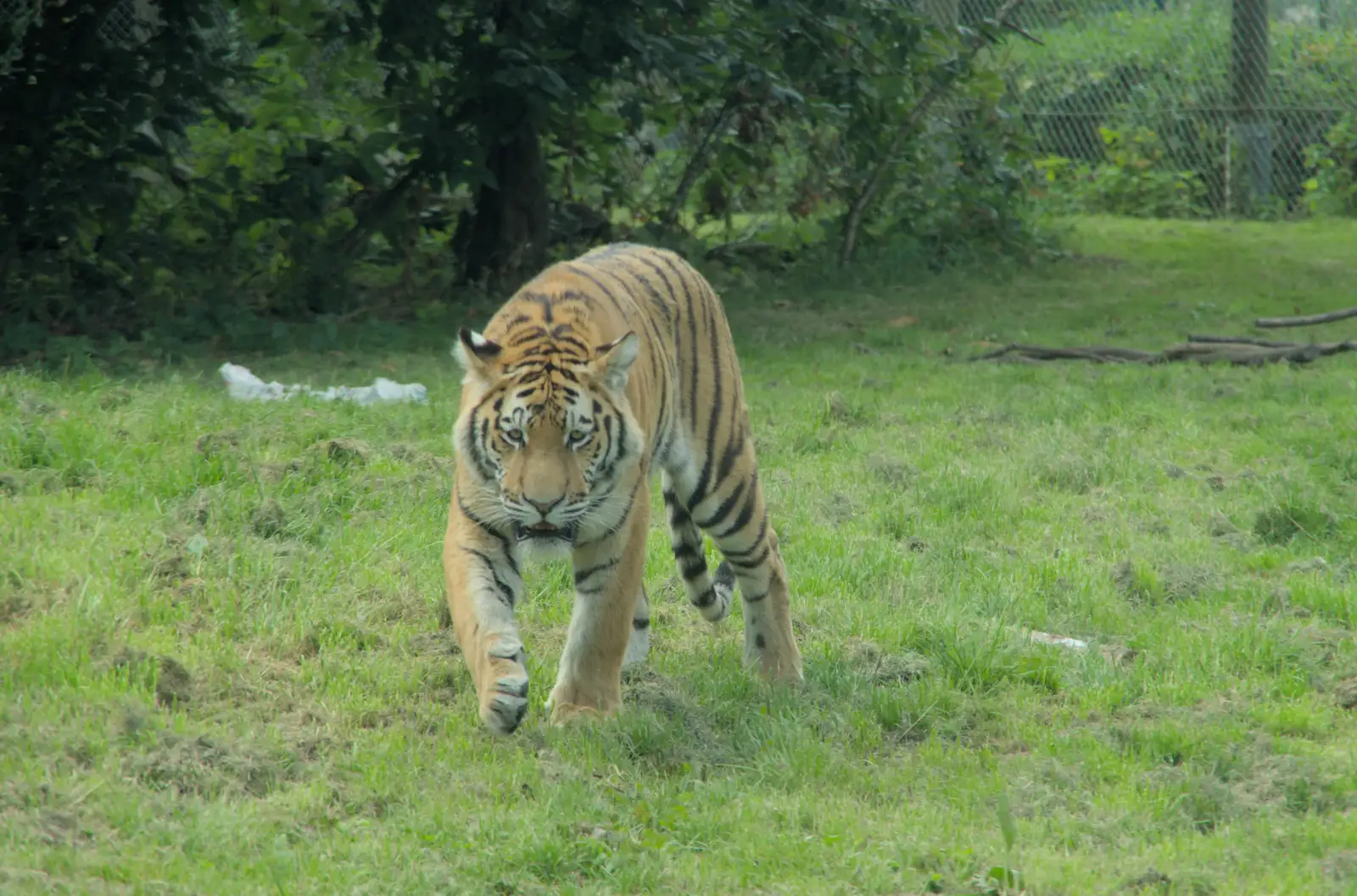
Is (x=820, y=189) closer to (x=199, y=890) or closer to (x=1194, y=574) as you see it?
(x=1194, y=574)

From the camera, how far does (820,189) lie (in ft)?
42.4

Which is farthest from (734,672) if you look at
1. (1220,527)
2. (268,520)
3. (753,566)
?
(1220,527)

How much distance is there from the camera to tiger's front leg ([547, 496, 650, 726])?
440 cm

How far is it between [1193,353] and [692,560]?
18.1 feet

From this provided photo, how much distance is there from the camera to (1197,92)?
1627 cm

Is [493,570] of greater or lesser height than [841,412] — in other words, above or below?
above

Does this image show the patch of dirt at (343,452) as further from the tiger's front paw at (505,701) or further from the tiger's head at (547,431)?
the tiger's front paw at (505,701)

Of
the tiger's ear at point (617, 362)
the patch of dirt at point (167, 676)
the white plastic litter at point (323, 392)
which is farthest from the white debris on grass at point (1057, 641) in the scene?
the white plastic litter at point (323, 392)

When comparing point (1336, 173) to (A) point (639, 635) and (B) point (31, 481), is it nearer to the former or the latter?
(A) point (639, 635)

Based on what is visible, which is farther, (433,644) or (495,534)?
(433,644)

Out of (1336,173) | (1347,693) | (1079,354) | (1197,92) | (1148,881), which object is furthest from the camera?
(1197,92)

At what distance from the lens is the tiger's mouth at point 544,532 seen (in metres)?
4.18

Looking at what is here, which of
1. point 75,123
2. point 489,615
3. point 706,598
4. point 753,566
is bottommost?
point 706,598

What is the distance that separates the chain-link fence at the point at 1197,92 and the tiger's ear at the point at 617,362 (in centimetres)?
1206
